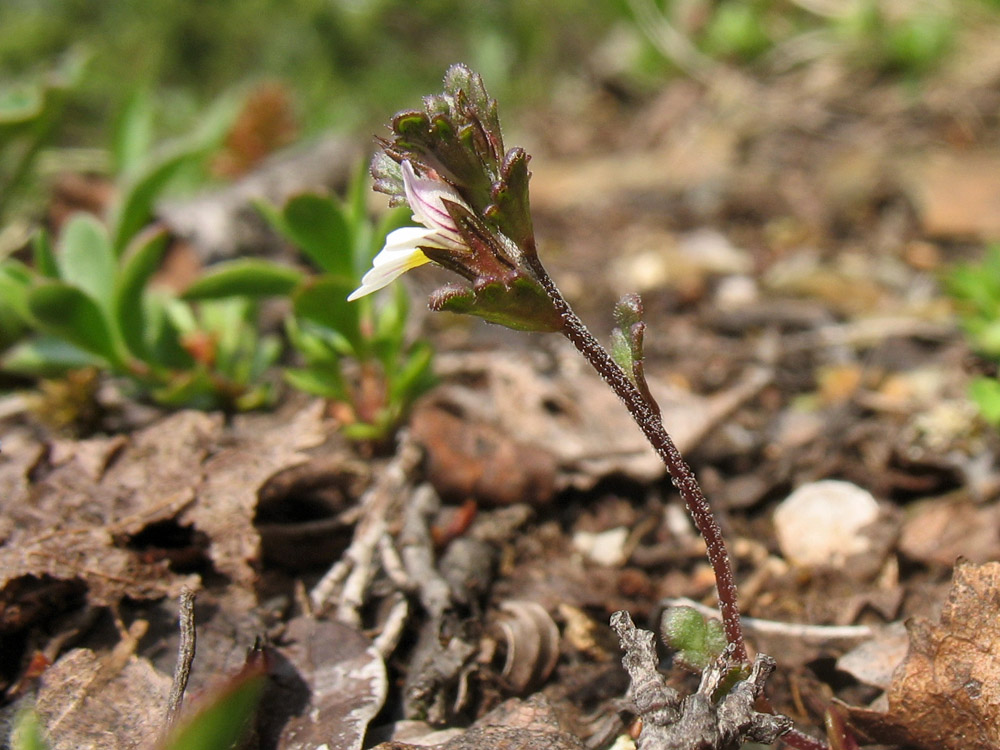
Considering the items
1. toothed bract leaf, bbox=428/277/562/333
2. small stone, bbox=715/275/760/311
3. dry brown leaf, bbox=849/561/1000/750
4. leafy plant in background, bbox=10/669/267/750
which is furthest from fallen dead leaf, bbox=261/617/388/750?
small stone, bbox=715/275/760/311

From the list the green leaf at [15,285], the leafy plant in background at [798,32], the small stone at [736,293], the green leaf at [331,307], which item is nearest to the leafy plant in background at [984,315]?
the small stone at [736,293]

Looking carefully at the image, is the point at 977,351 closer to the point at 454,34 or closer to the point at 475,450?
the point at 475,450

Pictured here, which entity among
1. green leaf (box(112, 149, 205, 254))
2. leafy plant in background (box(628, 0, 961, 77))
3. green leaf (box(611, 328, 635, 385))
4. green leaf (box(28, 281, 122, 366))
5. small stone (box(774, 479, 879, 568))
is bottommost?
small stone (box(774, 479, 879, 568))

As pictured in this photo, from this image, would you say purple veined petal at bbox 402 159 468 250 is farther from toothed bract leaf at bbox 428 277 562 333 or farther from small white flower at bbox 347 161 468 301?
toothed bract leaf at bbox 428 277 562 333

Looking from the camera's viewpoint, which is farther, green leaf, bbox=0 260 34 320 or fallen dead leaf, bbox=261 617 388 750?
green leaf, bbox=0 260 34 320

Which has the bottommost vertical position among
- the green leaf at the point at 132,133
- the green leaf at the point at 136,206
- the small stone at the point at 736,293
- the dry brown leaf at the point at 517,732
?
the dry brown leaf at the point at 517,732

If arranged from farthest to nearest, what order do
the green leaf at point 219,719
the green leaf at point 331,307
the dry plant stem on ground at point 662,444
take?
the green leaf at point 331,307
the dry plant stem on ground at point 662,444
the green leaf at point 219,719

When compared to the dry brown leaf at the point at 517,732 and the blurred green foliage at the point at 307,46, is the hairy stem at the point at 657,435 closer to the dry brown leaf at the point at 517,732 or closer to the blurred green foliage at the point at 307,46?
the dry brown leaf at the point at 517,732

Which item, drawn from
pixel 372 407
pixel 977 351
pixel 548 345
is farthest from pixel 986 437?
pixel 372 407
